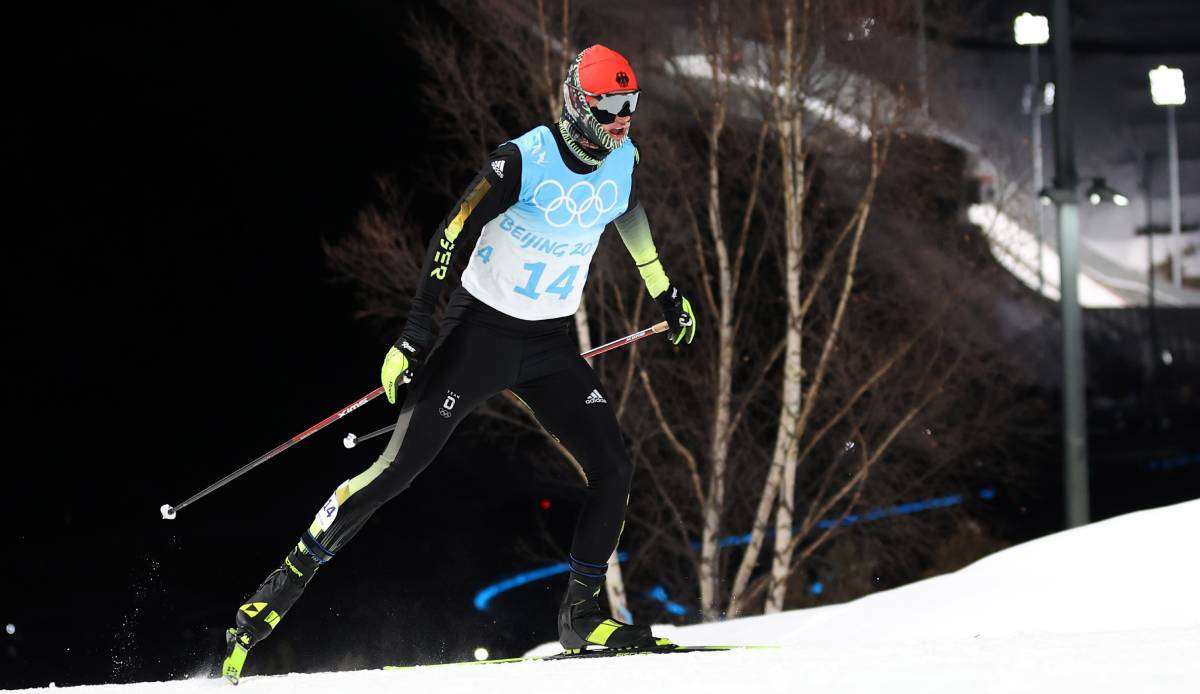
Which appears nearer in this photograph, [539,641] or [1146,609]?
[1146,609]

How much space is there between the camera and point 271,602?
4059 mm

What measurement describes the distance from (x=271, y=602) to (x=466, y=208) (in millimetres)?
1440

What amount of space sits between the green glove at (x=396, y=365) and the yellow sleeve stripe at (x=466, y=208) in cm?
39

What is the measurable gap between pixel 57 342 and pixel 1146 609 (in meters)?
15.0

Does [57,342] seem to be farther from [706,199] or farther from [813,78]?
[813,78]

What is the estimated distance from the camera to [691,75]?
452 inches

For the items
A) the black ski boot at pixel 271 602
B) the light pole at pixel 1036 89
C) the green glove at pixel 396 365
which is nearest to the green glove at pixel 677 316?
the green glove at pixel 396 365

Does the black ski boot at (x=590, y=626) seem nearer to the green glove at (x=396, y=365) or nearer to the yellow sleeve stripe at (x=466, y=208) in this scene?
the green glove at (x=396, y=365)

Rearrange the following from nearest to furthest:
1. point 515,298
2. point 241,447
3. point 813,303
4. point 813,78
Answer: point 515,298, point 813,78, point 813,303, point 241,447

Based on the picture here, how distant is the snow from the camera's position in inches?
118

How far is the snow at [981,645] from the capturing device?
300cm

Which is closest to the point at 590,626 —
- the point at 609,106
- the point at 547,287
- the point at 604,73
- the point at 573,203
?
the point at 547,287

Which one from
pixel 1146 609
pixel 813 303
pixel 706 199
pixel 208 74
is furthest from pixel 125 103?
pixel 1146 609

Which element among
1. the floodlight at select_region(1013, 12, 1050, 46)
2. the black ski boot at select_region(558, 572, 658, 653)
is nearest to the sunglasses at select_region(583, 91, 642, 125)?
the black ski boot at select_region(558, 572, 658, 653)
